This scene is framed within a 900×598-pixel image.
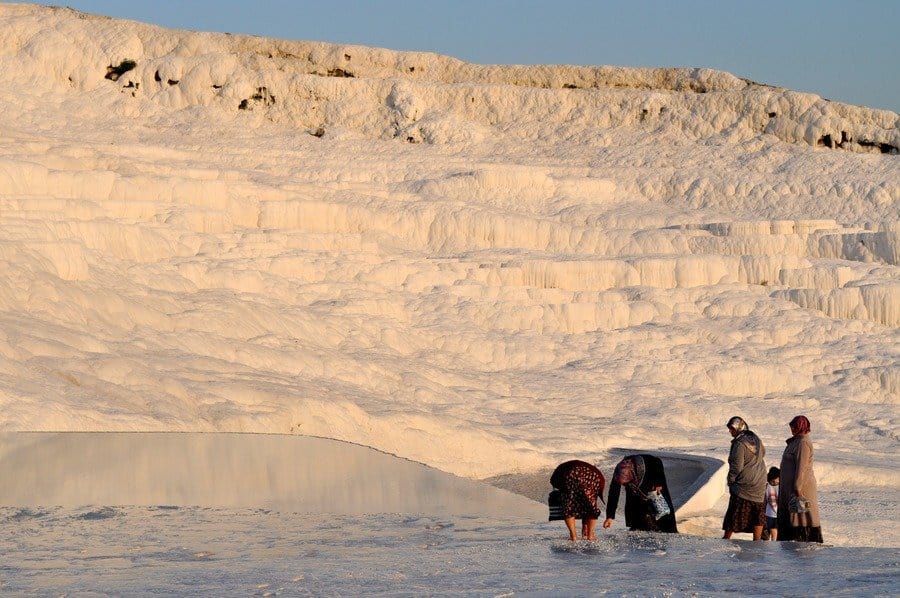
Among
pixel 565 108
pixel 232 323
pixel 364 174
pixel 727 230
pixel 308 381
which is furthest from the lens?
pixel 565 108

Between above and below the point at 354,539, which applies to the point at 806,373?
above

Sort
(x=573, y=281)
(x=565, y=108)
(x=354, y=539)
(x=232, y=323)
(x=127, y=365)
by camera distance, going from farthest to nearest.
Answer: (x=565, y=108), (x=573, y=281), (x=232, y=323), (x=127, y=365), (x=354, y=539)

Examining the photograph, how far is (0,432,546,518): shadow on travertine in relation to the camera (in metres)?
7.80

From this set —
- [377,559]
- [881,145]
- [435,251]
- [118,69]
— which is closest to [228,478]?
[377,559]

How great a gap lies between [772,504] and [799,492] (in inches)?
62.0

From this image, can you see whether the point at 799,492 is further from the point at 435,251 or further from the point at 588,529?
the point at 435,251

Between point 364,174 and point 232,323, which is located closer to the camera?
point 232,323

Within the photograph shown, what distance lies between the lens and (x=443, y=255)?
71.7 ft

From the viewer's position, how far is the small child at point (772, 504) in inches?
345

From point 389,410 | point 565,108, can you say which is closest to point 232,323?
point 389,410

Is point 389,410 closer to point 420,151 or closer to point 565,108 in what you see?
point 420,151

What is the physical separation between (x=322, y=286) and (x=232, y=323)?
3.14m

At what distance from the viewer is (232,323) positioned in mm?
15844

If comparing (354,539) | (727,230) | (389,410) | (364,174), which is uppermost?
(364,174)
